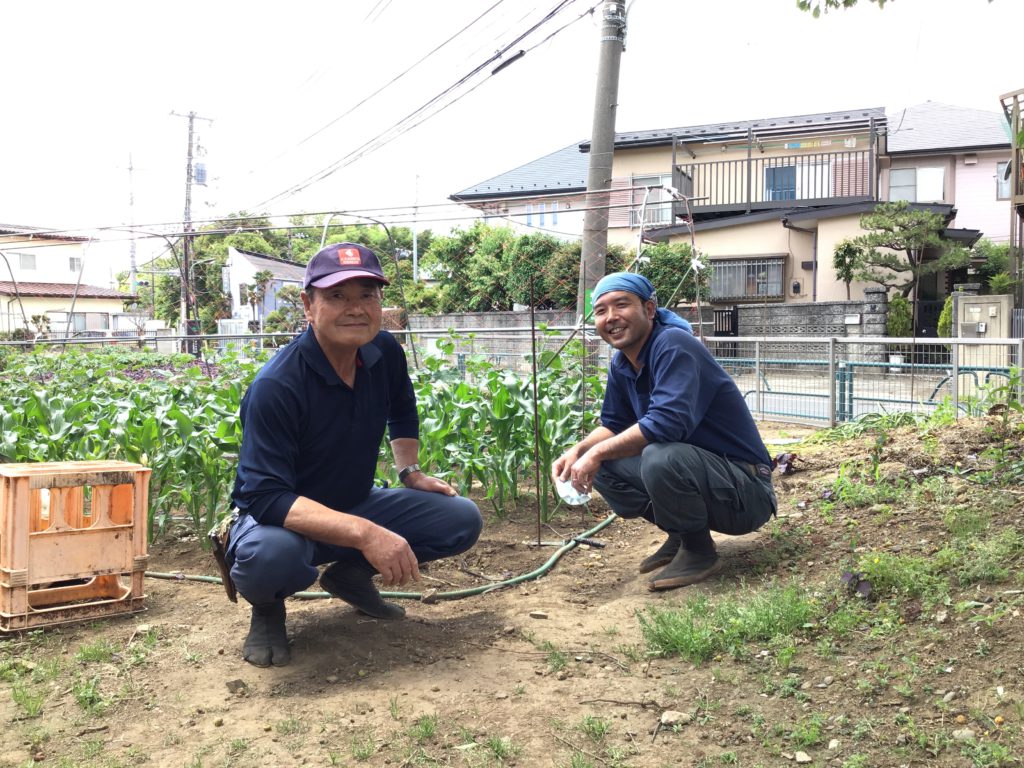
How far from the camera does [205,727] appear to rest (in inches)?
99.3

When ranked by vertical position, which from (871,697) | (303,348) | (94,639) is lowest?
(94,639)

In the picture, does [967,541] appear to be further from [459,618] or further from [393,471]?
[393,471]

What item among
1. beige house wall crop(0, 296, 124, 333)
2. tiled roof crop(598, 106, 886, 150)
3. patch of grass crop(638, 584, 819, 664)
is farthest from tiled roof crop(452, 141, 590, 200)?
patch of grass crop(638, 584, 819, 664)

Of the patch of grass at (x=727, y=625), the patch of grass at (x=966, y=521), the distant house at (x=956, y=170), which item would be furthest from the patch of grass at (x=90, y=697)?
the distant house at (x=956, y=170)

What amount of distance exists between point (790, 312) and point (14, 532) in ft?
53.0

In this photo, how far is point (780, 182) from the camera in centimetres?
2223

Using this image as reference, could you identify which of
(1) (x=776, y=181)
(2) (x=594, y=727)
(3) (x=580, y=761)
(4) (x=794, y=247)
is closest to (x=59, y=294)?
(1) (x=776, y=181)

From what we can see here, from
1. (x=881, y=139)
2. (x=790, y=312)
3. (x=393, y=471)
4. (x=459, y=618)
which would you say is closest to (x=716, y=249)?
(x=790, y=312)

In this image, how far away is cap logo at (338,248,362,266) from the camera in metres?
2.87

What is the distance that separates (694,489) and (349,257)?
1630 millimetres

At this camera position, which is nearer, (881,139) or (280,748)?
(280,748)

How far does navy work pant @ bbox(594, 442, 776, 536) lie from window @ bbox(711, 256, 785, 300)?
55.5 feet

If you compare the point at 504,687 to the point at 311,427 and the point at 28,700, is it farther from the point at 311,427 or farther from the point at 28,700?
the point at 28,700

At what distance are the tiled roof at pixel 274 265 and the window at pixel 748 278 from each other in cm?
2054
